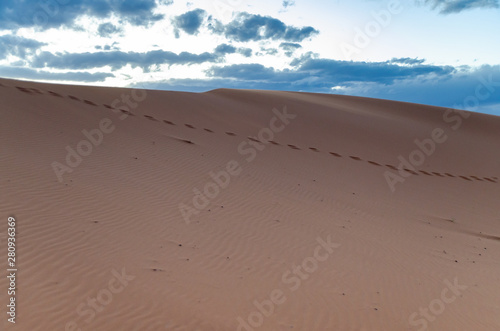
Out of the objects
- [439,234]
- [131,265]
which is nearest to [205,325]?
[131,265]

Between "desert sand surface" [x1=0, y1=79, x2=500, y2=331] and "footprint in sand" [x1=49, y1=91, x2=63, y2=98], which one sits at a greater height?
"footprint in sand" [x1=49, y1=91, x2=63, y2=98]

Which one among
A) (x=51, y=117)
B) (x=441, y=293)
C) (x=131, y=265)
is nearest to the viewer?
(x=131, y=265)

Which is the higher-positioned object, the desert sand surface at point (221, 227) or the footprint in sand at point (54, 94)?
the footprint in sand at point (54, 94)

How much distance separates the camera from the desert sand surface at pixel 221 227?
525cm

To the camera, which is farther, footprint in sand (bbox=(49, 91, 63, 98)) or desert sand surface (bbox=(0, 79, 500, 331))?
footprint in sand (bbox=(49, 91, 63, 98))

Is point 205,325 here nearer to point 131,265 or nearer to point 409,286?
point 131,265

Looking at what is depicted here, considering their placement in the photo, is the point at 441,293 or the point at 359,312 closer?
the point at 359,312

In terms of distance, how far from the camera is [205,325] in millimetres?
4785

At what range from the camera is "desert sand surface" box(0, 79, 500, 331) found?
17.2 ft

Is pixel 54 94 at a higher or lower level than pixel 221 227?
higher

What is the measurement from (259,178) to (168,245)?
530 cm

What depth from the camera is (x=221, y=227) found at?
7.95 m

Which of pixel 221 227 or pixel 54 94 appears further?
pixel 54 94

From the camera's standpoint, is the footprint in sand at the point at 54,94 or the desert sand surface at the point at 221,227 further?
the footprint in sand at the point at 54,94
